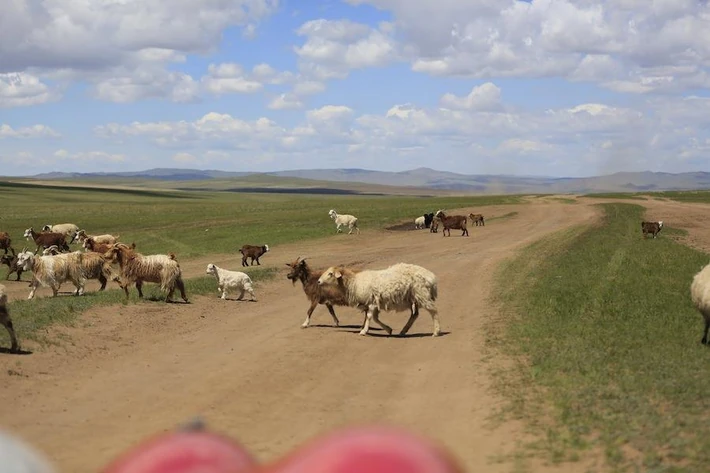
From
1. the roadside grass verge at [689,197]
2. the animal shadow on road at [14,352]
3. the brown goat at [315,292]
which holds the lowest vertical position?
the animal shadow on road at [14,352]

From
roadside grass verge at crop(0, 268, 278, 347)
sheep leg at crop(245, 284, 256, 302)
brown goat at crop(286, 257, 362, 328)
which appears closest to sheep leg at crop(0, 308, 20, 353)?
roadside grass verge at crop(0, 268, 278, 347)

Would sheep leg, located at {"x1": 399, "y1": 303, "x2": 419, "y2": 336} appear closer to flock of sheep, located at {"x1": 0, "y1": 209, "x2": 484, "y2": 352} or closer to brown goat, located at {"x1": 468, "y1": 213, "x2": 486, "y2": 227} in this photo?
flock of sheep, located at {"x1": 0, "y1": 209, "x2": 484, "y2": 352}

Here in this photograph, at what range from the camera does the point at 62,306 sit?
20.5 metres

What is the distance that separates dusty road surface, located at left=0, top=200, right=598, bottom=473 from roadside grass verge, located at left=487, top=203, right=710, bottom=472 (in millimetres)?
565

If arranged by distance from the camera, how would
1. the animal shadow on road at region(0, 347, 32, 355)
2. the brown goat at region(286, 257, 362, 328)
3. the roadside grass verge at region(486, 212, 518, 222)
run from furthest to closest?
the roadside grass verge at region(486, 212, 518, 222), the brown goat at region(286, 257, 362, 328), the animal shadow on road at region(0, 347, 32, 355)

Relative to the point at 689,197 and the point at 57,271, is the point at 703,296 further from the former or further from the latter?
the point at 689,197

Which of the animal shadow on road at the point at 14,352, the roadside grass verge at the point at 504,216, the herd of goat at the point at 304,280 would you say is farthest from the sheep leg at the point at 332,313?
the roadside grass verge at the point at 504,216

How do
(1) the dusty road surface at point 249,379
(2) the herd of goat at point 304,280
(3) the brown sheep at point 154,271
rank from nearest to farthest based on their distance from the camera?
(1) the dusty road surface at point 249,379 → (2) the herd of goat at point 304,280 → (3) the brown sheep at point 154,271

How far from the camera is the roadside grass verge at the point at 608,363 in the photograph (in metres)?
8.75

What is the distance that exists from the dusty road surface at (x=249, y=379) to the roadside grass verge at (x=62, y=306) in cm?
43

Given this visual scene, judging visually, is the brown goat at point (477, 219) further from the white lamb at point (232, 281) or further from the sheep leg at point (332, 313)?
the sheep leg at point (332, 313)

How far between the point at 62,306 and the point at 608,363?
45.9ft

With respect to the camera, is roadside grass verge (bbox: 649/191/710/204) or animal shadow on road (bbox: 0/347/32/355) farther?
roadside grass verge (bbox: 649/191/710/204)

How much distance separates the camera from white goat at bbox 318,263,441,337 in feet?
59.5
